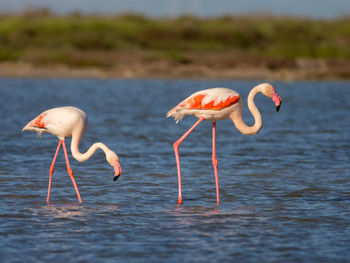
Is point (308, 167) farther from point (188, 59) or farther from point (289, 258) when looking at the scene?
point (188, 59)

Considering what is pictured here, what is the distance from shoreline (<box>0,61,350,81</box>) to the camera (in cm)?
4059

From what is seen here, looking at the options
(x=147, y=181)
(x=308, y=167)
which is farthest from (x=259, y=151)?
(x=147, y=181)

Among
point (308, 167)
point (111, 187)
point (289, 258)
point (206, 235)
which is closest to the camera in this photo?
point (289, 258)

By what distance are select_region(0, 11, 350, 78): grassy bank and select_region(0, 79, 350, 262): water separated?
79.9 feet

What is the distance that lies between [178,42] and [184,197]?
1791 inches

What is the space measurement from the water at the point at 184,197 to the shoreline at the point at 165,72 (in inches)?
885

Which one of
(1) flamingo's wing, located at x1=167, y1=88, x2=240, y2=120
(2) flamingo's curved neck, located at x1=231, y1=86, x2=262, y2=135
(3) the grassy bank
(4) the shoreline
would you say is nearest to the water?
(2) flamingo's curved neck, located at x1=231, y1=86, x2=262, y2=135

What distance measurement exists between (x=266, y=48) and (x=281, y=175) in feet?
145

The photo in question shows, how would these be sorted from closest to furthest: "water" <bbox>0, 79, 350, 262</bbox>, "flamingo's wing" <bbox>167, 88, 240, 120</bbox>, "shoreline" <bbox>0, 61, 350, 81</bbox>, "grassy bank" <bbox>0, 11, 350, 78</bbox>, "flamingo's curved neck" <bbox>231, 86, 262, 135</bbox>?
"water" <bbox>0, 79, 350, 262</bbox> < "flamingo's wing" <bbox>167, 88, 240, 120</bbox> < "flamingo's curved neck" <bbox>231, 86, 262, 135</bbox> < "shoreline" <bbox>0, 61, 350, 81</bbox> < "grassy bank" <bbox>0, 11, 350, 78</bbox>

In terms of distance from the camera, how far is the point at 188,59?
4425 cm

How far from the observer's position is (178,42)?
177 feet

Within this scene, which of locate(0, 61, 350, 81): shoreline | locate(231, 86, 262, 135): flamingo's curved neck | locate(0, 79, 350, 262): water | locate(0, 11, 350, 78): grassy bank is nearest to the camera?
locate(0, 79, 350, 262): water

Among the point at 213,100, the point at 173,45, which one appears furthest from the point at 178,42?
the point at 213,100

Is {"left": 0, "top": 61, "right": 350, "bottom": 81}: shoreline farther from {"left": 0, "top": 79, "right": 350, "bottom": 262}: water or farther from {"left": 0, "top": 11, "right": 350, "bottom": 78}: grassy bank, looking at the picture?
{"left": 0, "top": 79, "right": 350, "bottom": 262}: water
